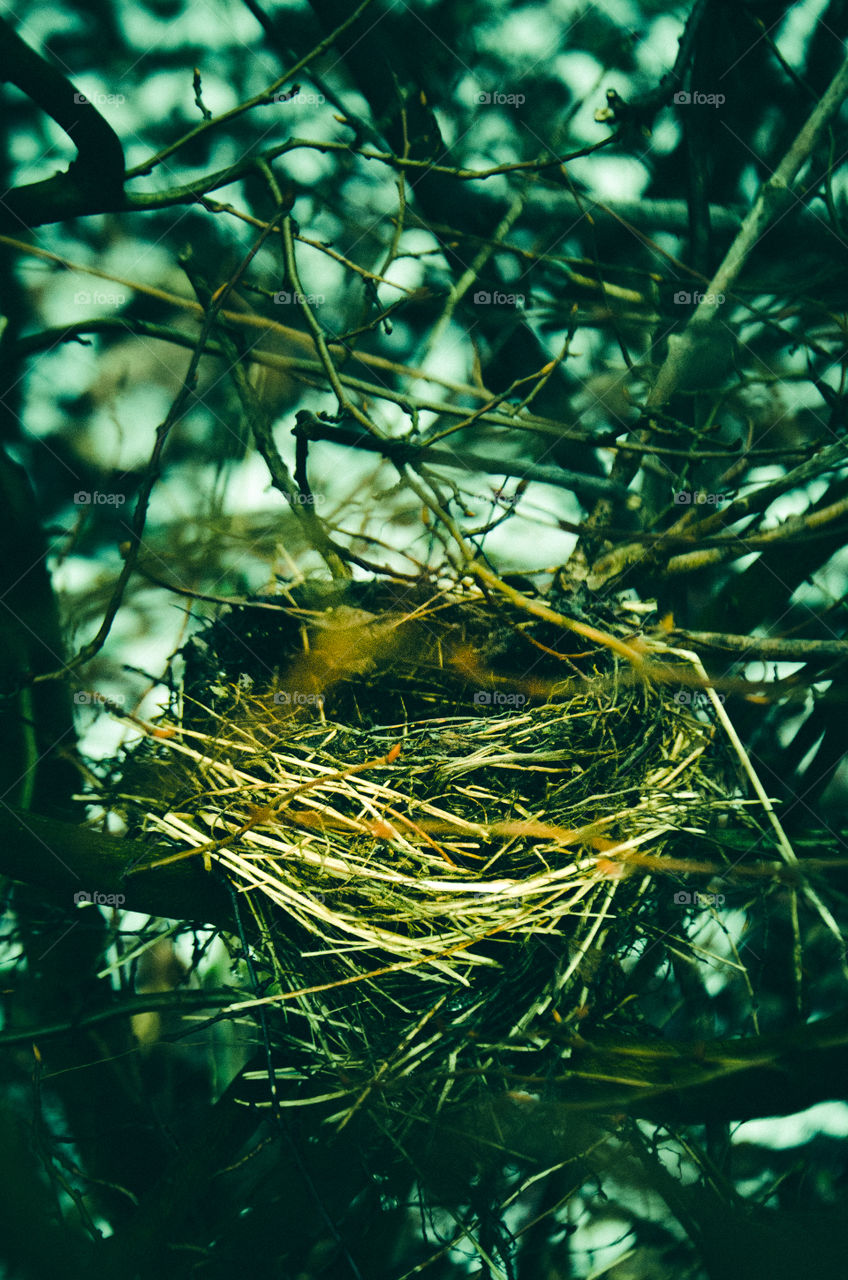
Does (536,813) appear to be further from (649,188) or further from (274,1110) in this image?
(649,188)

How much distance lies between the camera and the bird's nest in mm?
786

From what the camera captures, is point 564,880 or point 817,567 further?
point 817,567

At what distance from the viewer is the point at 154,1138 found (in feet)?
3.83

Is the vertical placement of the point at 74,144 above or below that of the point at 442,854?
above

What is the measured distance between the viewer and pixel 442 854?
2.67ft

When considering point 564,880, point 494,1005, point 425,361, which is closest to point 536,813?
point 564,880

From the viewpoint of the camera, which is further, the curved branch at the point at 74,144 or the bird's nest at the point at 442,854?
the curved branch at the point at 74,144

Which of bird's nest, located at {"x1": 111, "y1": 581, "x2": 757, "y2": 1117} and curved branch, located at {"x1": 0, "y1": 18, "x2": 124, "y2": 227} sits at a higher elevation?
curved branch, located at {"x1": 0, "y1": 18, "x2": 124, "y2": 227}

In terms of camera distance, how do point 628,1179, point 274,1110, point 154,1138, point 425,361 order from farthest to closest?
1. point 425,361
2. point 154,1138
3. point 628,1179
4. point 274,1110

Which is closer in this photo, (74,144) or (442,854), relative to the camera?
(442,854)

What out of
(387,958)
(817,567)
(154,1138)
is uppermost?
(817,567)

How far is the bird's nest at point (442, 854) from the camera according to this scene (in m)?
0.79

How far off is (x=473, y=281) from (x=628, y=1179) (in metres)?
1.31

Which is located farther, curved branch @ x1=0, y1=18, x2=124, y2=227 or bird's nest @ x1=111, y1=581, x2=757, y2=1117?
curved branch @ x1=0, y1=18, x2=124, y2=227
